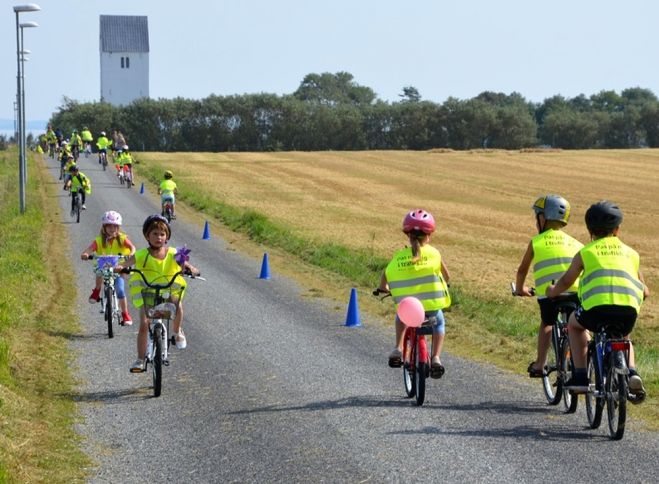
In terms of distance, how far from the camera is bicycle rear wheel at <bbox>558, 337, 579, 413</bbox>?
9.71m

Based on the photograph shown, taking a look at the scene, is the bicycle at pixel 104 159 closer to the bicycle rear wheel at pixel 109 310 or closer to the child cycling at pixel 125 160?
the child cycling at pixel 125 160

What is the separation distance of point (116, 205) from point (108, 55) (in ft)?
338

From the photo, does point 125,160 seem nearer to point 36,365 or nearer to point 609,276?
point 36,365

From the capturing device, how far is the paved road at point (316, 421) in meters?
7.94

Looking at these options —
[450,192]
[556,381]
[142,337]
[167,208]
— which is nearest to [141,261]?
[142,337]

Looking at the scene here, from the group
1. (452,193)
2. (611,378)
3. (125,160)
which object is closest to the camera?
(611,378)

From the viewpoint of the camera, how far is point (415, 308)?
9.66 meters

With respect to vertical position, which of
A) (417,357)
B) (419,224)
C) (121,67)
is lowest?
(417,357)

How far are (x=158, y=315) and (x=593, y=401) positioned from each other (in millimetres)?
4221

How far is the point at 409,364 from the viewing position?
1020cm

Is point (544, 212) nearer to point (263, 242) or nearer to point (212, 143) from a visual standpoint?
point (263, 242)

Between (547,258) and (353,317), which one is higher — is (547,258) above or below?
above

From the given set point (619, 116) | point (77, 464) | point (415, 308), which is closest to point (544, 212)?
point (415, 308)

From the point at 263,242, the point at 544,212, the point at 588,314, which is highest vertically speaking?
the point at 544,212
